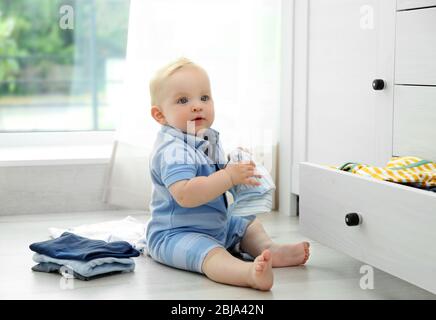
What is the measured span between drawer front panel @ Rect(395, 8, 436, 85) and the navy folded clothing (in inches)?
27.4

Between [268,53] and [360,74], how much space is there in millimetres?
483

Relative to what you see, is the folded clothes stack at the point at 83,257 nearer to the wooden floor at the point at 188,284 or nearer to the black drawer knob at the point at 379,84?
the wooden floor at the point at 188,284

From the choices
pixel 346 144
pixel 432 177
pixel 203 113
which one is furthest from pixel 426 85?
pixel 203 113

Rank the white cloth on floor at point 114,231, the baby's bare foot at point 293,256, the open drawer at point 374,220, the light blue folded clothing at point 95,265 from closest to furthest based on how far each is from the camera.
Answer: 1. the open drawer at point 374,220
2. the light blue folded clothing at point 95,265
3. the baby's bare foot at point 293,256
4. the white cloth on floor at point 114,231

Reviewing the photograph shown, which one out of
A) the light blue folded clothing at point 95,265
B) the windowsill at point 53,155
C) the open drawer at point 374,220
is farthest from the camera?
the windowsill at point 53,155

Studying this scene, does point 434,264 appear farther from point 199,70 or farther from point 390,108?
point 199,70

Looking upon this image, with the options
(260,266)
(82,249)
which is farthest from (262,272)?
(82,249)

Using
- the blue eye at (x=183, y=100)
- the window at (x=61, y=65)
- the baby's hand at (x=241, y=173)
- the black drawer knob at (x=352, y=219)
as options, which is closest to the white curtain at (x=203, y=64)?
the window at (x=61, y=65)

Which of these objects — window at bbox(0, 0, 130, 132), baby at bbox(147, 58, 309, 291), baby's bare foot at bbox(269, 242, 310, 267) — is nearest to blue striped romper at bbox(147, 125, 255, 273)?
baby at bbox(147, 58, 309, 291)

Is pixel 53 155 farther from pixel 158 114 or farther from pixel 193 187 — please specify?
pixel 193 187

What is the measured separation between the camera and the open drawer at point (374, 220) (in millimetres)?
1205

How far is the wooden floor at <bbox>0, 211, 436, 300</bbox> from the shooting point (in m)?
1.37

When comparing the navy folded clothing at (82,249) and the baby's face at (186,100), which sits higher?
the baby's face at (186,100)

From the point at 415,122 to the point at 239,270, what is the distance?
1.62 feet
